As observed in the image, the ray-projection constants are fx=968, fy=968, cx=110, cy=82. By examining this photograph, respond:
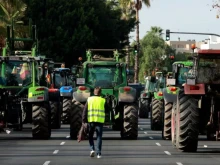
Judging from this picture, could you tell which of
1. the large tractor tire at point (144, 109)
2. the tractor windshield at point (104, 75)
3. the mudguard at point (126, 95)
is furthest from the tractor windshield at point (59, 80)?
the mudguard at point (126, 95)

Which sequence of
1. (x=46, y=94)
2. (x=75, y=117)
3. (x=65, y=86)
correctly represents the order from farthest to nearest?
(x=65, y=86) → (x=46, y=94) → (x=75, y=117)

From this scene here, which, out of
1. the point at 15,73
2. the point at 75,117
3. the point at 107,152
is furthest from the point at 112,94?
the point at 107,152

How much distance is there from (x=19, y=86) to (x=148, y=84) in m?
18.3

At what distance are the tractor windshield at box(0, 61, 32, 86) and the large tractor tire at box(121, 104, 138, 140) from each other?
366cm

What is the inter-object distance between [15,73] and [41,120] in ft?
9.66

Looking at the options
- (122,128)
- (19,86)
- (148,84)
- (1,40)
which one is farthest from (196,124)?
(1,40)

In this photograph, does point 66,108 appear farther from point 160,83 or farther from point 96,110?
point 96,110

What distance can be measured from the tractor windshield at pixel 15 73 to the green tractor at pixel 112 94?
74.4 inches

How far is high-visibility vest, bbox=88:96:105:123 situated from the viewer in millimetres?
23922

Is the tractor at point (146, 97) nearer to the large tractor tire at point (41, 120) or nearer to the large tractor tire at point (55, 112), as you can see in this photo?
the large tractor tire at point (55, 112)

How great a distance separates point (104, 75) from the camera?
3266cm

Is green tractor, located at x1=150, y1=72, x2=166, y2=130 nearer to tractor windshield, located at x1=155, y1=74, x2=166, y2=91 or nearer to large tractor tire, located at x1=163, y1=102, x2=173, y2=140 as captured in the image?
large tractor tire, located at x1=163, y1=102, x2=173, y2=140

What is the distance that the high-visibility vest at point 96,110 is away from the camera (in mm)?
23922

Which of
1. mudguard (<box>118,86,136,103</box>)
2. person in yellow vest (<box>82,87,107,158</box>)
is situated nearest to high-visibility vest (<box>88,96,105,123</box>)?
person in yellow vest (<box>82,87,107,158</box>)
